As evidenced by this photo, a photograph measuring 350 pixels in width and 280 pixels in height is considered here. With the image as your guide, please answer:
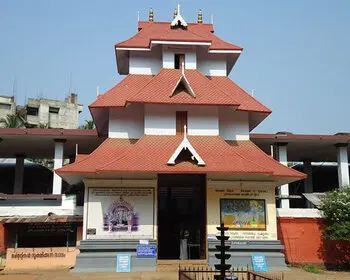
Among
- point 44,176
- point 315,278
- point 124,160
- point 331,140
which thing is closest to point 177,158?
point 124,160

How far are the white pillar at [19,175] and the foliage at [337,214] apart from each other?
62.8 feet

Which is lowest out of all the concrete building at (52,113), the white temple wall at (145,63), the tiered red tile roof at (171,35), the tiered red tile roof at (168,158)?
the tiered red tile roof at (168,158)

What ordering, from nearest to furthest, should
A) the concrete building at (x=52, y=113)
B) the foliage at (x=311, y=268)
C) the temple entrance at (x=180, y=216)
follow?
the foliage at (x=311, y=268) → the temple entrance at (x=180, y=216) → the concrete building at (x=52, y=113)

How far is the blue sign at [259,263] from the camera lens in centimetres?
1722

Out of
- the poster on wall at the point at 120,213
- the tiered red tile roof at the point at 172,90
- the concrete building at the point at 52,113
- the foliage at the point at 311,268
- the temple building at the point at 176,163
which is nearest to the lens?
the temple building at the point at 176,163

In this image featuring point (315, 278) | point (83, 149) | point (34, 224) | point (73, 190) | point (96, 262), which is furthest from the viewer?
point (83, 149)

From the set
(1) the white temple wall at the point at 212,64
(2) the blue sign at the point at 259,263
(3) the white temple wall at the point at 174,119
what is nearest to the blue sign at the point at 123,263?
(2) the blue sign at the point at 259,263

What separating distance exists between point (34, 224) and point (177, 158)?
23.0 ft

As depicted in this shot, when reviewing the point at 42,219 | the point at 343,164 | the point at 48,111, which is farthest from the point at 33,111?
the point at 343,164

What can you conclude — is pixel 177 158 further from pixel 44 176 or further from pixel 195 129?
pixel 44 176

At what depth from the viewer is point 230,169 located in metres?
17.1

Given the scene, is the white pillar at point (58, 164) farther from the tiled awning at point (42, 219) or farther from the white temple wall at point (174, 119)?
the white temple wall at point (174, 119)

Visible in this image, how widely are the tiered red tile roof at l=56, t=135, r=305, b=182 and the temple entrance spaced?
1.52 m

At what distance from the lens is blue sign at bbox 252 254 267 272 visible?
1722 centimetres
